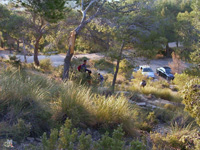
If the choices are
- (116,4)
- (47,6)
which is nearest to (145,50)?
(116,4)

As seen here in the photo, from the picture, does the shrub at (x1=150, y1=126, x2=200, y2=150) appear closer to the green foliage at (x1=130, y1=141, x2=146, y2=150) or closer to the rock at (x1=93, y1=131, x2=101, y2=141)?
the rock at (x1=93, y1=131, x2=101, y2=141)

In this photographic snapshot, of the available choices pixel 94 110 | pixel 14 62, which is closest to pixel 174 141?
pixel 94 110

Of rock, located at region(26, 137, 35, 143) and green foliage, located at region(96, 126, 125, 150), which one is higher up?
green foliage, located at region(96, 126, 125, 150)

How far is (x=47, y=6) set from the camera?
1226 centimetres

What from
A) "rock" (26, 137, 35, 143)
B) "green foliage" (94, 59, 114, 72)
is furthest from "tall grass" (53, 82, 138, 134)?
"green foliage" (94, 59, 114, 72)

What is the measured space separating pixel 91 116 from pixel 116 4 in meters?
8.29

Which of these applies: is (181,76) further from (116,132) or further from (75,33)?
(116,132)

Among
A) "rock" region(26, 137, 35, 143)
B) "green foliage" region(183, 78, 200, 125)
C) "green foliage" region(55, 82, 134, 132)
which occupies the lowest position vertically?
"rock" region(26, 137, 35, 143)

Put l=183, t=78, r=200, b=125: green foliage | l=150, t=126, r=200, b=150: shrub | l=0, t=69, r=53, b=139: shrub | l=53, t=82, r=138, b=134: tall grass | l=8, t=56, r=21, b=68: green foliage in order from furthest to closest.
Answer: l=8, t=56, r=21, b=68: green foliage < l=53, t=82, r=138, b=134: tall grass < l=150, t=126, r=200, b=150: shrub < l=0, t=69, r=53, b=139: shrub < l=183, t=78, r=200, b=125: green foliage

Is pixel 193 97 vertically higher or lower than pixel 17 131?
higher

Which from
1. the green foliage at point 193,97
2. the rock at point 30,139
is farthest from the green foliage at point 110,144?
the green foliage at point 193,97

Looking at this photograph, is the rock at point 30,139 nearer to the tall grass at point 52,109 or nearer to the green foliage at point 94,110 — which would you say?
the tall grass at point 52,109

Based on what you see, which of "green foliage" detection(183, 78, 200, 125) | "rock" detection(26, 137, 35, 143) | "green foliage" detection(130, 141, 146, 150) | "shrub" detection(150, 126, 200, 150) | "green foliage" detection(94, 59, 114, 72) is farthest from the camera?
"green foliage" detection(94, 59, 114, 72)

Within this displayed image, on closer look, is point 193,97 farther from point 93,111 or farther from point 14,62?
point 14,62
